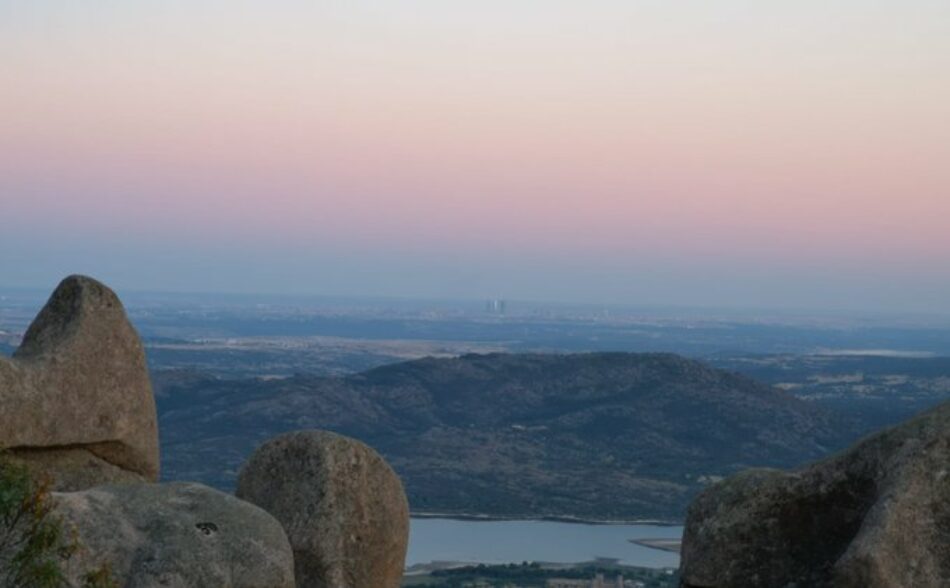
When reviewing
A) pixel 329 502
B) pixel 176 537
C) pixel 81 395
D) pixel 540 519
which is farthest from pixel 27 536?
pixel 540 519

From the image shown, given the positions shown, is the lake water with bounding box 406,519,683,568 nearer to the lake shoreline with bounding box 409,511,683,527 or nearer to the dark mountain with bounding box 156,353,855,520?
the lake shoreline with bounding box 409,511,683,527

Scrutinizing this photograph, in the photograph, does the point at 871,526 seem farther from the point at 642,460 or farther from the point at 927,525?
the point at 642,460

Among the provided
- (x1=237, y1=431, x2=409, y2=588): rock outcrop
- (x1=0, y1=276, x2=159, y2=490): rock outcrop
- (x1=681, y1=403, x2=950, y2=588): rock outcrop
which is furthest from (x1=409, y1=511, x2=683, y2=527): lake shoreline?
(x1=681, y1=403, x2=950, y2=588): rock outcrop

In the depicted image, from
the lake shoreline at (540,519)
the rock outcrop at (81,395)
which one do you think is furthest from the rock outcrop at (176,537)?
the lake shoreline at (540,519)

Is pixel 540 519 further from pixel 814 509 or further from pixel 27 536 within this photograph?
pixel 27 536

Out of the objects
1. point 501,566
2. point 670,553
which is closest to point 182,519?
point 501,566

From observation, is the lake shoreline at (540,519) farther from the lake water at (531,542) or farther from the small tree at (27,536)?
the small tree at (27,536)

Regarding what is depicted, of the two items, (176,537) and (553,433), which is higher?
(176,537)
